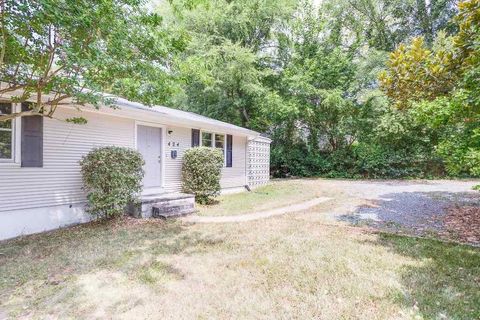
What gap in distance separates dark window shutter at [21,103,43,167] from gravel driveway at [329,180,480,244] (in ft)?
21.8

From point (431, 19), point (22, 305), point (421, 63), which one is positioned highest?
point (431, 19)

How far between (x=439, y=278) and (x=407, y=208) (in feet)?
16.7

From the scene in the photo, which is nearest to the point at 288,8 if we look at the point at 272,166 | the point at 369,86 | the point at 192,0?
the point at 369,86

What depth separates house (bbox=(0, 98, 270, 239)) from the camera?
573 centimetres

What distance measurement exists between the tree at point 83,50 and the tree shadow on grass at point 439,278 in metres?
4.79

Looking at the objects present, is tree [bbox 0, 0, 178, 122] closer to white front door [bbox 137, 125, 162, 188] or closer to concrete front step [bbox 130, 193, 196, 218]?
concrete front step [bbox 130, 193, 196, 218]

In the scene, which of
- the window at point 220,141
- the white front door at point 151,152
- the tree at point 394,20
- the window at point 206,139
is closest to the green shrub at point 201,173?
the white front door at point 151,152

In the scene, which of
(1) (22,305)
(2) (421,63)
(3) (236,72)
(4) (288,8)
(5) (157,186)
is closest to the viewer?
(1) (22,305)

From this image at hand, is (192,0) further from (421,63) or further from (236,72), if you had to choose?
(236,72)

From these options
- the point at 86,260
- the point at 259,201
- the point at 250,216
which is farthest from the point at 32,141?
the point at 259,201

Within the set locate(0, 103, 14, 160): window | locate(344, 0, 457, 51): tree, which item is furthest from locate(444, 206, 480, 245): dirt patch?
locate(344, 0, 457, 51): tree

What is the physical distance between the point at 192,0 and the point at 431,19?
1990 centimetres

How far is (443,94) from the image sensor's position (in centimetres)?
569

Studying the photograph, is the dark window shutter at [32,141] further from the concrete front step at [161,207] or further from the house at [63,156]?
the concrete front step at [161,207]
